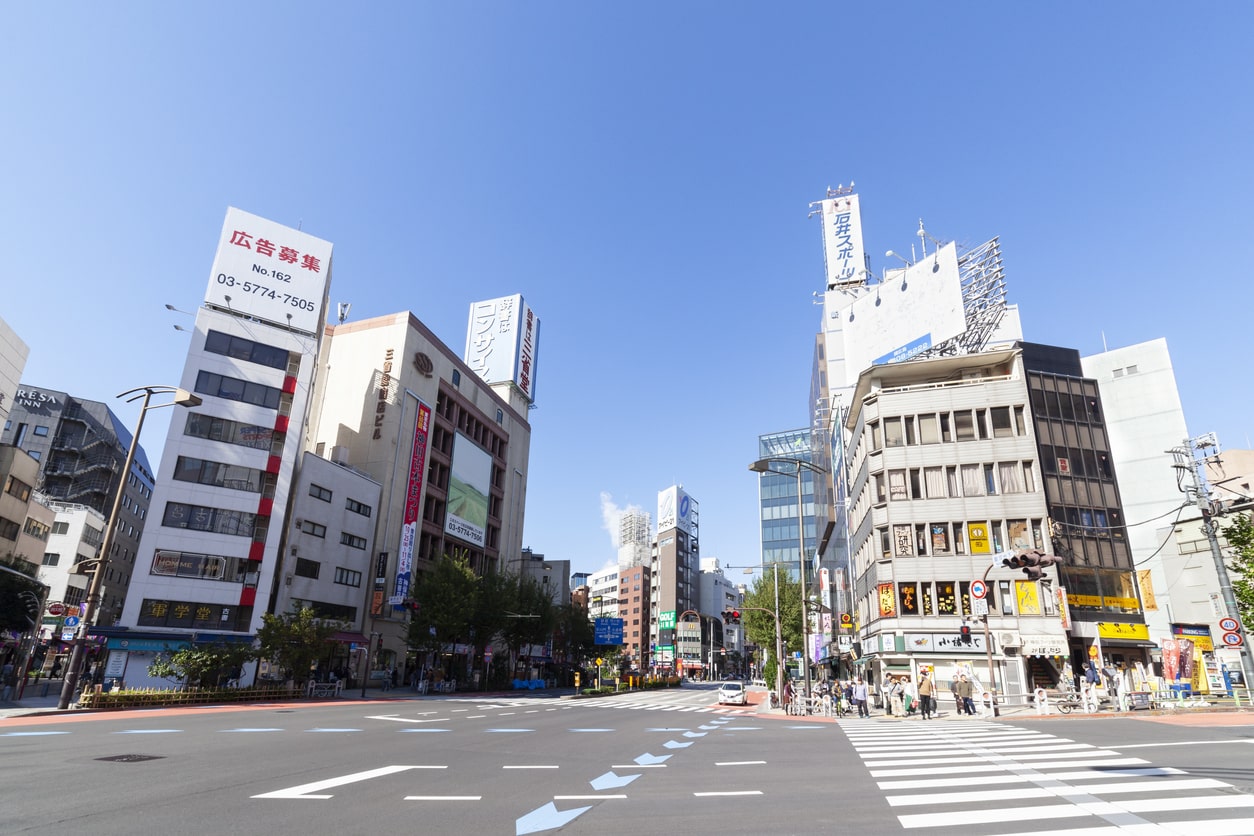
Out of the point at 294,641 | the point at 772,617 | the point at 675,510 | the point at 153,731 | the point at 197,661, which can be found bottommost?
the point at 153,731

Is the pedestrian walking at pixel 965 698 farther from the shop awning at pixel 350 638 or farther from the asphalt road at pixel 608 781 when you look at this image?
the shop awning at pixel 350 638

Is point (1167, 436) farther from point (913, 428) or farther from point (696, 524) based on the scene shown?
point (696, 524)

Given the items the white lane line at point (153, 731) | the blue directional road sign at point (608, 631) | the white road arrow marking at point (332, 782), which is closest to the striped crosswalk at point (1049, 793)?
the white road arrow marking at point (332, 782)

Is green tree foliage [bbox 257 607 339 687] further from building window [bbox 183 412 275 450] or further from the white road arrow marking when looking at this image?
the white road arrow marking

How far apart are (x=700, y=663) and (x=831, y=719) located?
11793 cm

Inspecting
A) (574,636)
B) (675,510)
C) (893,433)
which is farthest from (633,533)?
(893,433)

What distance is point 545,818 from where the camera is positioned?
313 inches

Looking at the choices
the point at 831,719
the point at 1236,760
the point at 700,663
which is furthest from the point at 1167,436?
the point at 700,663

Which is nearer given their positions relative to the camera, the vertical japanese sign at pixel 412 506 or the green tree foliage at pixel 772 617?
the vertical japanese sign at pixel 412 506

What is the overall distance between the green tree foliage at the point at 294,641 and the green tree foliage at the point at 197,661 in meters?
1.22

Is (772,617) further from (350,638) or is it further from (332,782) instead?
(332,782)

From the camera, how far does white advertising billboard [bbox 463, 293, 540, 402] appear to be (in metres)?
85.9

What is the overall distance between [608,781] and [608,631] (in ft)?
215

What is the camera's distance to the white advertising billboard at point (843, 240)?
72.5m
